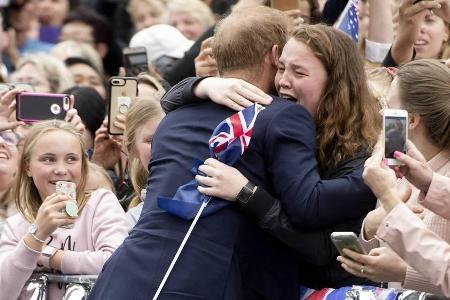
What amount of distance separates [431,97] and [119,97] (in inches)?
113

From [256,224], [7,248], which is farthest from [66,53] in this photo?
[256,224]

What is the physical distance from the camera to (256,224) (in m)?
5.61

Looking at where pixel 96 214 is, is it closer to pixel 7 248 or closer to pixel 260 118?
pixel 7 248

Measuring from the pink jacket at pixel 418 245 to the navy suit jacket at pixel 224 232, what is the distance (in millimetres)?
541

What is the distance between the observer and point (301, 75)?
5711 millimetres

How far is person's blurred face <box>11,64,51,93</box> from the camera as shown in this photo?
1040 centimetres

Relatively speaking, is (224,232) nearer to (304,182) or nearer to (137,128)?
(304,182)

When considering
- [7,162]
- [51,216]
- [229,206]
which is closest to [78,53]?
[7,162]

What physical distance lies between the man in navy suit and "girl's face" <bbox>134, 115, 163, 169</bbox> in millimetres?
1251

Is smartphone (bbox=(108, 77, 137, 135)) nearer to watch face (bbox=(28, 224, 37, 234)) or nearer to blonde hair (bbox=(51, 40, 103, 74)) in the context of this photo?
watch face (bbox=(28, 224, 37, 234))

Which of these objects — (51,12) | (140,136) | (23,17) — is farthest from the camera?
(51,12)

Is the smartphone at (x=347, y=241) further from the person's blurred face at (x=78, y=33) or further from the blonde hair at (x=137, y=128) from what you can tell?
the person's blurred face at (x=78, y=33)

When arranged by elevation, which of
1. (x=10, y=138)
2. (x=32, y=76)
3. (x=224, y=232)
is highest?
(x=224, y=232)

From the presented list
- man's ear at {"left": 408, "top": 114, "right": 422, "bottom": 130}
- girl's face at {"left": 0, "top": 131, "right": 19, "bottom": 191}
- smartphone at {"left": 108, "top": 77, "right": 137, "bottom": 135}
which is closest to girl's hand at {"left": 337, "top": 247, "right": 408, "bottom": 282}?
man's ear at {"left": 408, "top": 114, "right": 422, "bottom": 130}
